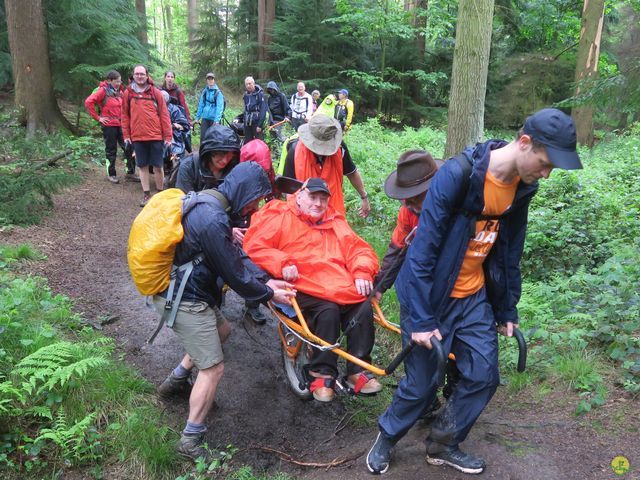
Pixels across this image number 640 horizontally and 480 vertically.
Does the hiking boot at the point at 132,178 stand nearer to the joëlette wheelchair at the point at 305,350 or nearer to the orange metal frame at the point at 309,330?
the joëlette wheelchair at the point at 305,350

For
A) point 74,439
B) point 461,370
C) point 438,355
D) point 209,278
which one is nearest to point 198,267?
point 209,278

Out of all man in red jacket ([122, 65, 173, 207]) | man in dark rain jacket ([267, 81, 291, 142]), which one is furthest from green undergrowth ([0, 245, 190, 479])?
man in dark rain jacket ([267, 81, 291, 142])

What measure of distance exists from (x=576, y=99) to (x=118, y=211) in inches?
290

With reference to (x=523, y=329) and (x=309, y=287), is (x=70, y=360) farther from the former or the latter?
(x=523, y=329)

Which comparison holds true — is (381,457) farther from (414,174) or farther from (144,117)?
(144,117)

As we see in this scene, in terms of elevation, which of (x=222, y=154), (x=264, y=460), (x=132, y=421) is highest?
(x=222, y=154)

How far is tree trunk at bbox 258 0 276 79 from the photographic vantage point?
20984 millimetres

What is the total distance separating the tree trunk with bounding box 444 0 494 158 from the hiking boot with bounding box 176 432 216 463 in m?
4.86

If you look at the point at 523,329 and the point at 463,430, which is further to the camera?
the point at 523,329

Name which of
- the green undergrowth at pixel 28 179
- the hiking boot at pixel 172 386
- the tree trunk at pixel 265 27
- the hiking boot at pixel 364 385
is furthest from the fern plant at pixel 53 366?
the tree trunk at pixel 265 27

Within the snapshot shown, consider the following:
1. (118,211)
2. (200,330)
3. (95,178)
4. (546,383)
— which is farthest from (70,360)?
(95,178)

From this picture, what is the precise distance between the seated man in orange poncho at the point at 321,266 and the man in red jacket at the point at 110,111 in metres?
7.21

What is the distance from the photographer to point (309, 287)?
3.74 m

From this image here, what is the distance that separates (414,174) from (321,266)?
3.53 feet
